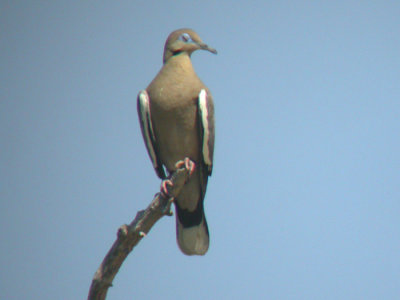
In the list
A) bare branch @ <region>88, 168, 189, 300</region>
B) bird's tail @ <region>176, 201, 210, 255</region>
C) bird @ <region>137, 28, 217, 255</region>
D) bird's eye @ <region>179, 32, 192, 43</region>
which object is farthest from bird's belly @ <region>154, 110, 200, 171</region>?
bare branch @ <region>88, 168, 189, 300</region>

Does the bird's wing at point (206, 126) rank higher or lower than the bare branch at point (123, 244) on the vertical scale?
higher

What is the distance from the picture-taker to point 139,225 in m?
5.32

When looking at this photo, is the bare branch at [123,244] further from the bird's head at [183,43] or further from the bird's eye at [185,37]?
the bird's eye at [185,37]

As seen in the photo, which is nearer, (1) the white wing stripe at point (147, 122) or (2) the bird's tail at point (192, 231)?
(1) the white wing stripe at point (147, 122)

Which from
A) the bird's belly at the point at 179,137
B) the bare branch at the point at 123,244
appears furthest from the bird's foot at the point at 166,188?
the bird's belly at the point at 179,137

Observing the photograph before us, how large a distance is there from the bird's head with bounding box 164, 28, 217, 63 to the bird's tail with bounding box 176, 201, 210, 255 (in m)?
1.47

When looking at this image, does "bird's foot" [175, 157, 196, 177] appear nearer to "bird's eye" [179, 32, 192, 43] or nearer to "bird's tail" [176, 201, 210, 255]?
"bird's tail" [176, 201, 210, 255]

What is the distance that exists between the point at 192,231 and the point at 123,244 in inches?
73.0

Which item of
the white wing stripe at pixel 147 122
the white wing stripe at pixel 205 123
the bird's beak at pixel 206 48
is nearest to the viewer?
the white wing stripe at pixel 205 123

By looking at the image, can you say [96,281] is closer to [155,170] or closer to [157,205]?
[157,205]

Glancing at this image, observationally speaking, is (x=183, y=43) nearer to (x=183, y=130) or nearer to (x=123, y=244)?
(x=183, y=130)

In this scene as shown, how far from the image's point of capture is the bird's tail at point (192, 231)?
22.9ft

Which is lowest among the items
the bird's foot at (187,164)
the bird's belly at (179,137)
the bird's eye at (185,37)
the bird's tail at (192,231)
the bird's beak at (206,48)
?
the bird's tail at (192,231)

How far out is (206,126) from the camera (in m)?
6.72
